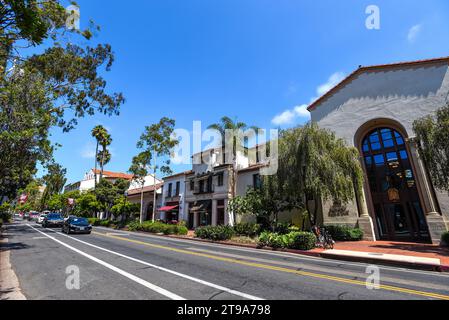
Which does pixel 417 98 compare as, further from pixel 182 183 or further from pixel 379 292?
pixel 182 183

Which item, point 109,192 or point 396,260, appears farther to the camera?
point 109,192

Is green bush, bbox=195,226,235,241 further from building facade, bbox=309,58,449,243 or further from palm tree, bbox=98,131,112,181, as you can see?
palm tree, bbox=98,131,112,181

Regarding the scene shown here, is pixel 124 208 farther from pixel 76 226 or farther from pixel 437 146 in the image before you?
pixel 437 146

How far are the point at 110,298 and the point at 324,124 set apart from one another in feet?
69.5

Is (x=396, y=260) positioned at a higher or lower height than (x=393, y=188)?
lower

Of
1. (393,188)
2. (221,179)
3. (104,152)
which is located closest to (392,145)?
(393,188)

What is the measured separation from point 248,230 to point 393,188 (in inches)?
456

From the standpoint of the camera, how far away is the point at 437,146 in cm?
1278

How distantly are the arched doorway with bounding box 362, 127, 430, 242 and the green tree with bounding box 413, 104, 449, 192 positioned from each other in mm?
4112

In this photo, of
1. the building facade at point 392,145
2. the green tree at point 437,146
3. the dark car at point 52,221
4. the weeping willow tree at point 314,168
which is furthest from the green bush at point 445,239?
the dark car at point 52,221

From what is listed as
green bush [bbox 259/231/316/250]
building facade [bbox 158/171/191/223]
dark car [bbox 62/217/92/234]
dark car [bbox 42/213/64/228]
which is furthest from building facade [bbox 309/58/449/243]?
dark car [bbox 42/213/64/228]

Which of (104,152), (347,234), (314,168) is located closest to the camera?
(314,168)
